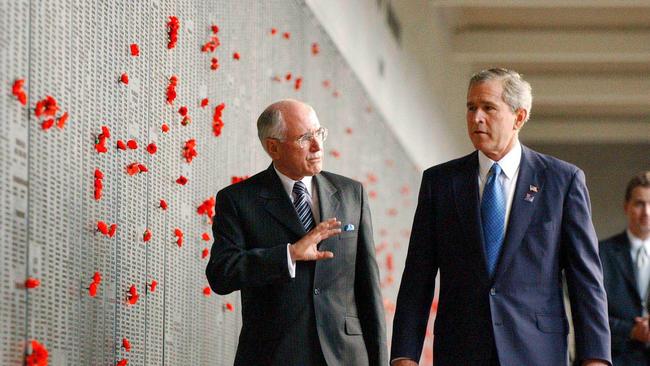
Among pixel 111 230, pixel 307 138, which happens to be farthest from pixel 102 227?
pixel 307 138

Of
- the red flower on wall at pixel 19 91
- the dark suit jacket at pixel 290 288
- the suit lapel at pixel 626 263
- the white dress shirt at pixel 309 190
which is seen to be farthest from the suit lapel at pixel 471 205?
the suit lapel at pixel 626 263

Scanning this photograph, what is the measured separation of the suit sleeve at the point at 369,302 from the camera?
4.95 m

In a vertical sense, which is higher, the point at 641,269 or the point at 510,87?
the point at 510,87

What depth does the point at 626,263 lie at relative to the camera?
7.52 m

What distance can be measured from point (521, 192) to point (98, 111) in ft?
5.23

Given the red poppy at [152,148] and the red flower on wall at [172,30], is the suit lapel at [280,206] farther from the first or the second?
the red flower on wall at [172,30]

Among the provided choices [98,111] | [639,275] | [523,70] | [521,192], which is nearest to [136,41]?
[98,111]

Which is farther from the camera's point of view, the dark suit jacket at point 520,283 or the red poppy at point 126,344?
the red poppy at point 126,344

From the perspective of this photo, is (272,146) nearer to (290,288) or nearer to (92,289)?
(290,288)

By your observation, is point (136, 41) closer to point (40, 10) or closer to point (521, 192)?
point (40, 10)

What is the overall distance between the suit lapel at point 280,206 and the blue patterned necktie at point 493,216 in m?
0.69

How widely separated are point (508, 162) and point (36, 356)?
1907 mm

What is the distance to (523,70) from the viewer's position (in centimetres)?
2048

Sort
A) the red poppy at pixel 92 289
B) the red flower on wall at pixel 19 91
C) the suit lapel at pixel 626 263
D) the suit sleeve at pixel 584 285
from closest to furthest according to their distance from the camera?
the red flower on wall at pixel 19 91, the red poppy at pixel 92 289, the suit sleeve at pixel 584 285, the suit lapel at pixel 626 263
